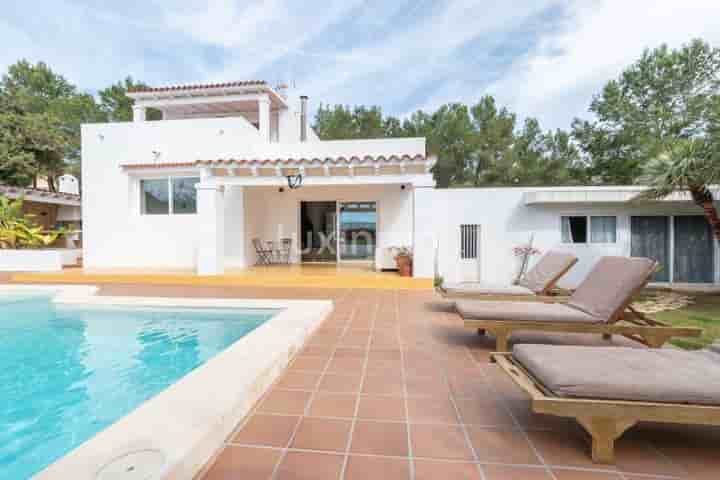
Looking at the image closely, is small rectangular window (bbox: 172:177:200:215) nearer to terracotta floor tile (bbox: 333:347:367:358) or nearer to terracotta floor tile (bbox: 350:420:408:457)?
terracotta floor tile (bbox: 333:347:367:358)

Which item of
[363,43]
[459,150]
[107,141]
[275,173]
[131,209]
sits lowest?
[131,209]

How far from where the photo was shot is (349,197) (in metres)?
12.5

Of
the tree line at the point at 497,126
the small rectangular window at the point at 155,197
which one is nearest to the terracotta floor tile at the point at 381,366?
the small rectangular window at the point at 155,197

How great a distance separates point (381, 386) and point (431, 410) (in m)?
0.60

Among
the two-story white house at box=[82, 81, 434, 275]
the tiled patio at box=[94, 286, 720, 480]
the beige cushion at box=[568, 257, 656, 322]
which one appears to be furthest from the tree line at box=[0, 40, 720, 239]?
the tiled patio at box=[94, 286, 720, 480]

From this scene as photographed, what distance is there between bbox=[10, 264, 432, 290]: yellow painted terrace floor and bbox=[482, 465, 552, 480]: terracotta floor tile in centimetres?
705

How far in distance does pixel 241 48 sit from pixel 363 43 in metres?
6.30

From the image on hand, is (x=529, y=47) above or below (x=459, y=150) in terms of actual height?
above

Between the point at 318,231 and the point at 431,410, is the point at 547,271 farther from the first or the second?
the point at 318,231

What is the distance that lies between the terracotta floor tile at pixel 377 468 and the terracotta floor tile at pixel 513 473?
49 centimetres

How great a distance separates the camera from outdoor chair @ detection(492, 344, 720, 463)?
6.74 ft

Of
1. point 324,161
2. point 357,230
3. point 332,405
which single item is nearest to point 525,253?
point 357,230

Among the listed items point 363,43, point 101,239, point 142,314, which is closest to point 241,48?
point 363,43

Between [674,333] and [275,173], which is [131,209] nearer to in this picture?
[275,173]
